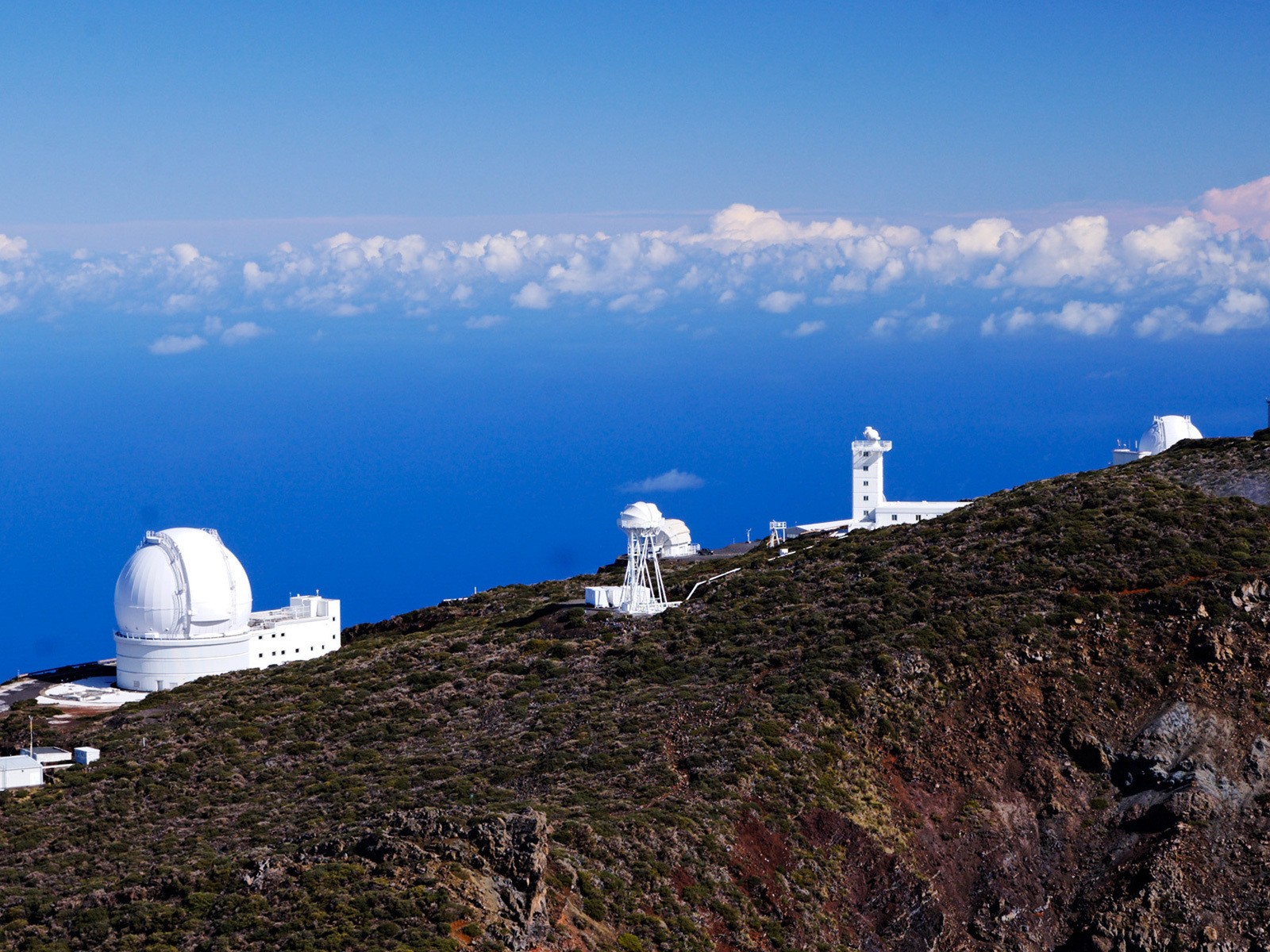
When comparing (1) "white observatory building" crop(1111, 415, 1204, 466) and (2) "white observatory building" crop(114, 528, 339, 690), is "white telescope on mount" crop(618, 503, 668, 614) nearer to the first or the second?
(2) "white observatory building" crop(114, 528, 339, 690)

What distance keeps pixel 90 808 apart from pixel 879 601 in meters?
23.3

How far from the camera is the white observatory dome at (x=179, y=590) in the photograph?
59.5 m

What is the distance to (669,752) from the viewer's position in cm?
3556

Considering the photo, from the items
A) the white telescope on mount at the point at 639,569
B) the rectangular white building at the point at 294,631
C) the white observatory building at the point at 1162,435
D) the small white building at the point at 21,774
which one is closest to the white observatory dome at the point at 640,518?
the white telescope on mount at the point at 639,569

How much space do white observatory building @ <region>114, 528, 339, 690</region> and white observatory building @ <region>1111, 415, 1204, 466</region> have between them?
4544cm

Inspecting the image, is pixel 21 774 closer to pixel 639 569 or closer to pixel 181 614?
pixel 181 614

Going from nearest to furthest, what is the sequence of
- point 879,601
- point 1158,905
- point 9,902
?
point 9,902
point 1158,905
point 879,601

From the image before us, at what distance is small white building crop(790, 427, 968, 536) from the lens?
240 ft

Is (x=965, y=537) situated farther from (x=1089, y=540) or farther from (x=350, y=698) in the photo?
(x=350, y=698)

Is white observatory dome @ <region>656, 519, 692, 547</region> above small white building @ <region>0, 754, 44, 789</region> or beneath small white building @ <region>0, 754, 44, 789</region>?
above

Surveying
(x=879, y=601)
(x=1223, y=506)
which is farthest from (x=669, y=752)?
(x=1223, y=506)

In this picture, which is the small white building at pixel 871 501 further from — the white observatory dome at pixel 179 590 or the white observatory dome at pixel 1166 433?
the white observatory dome at pixel 179 590

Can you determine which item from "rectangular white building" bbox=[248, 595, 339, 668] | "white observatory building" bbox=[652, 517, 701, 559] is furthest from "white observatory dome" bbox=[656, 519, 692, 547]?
"rectangular white building" bbox=[248, 595, 339, 668]

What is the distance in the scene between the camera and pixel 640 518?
165 feet
